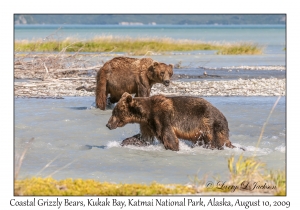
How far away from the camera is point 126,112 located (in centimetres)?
932

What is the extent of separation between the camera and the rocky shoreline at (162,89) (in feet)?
54.2

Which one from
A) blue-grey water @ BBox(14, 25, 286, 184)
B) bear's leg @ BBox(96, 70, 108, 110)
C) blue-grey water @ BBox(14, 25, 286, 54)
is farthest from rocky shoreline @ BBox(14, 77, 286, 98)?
blue-grey water @ BBox(14, 25, 286, 54)

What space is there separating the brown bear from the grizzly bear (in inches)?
135

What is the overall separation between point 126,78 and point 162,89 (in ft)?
16.2

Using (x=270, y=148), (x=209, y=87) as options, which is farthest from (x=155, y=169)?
(x=209, y=87)

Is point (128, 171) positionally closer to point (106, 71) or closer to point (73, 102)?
point (106, 71)

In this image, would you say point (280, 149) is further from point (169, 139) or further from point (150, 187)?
point (150, 187)

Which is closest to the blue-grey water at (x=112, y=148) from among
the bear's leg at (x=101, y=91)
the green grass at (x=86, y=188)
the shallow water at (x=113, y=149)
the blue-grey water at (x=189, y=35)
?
the shallow water at (x=113, y=149)

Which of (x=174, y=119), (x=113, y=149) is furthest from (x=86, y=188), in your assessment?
(x=113, y=149)

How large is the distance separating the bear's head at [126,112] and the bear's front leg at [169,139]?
452mm

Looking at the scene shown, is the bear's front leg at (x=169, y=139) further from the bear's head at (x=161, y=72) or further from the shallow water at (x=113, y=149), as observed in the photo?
the bear's head at (x=161, y=72)

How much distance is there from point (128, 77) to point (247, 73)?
12004 millimetres

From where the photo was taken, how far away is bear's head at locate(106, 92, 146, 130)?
9234 millimetres

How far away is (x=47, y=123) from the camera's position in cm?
1225
